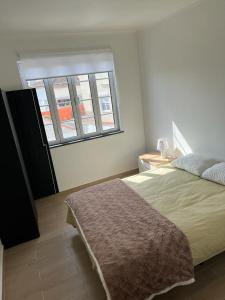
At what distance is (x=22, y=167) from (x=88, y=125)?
154 cm

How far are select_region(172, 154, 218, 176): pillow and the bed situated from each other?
0.22ft

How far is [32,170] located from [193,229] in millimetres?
2518

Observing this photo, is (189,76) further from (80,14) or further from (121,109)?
(80,14)

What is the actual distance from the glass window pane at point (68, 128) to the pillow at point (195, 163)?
179 centimetres

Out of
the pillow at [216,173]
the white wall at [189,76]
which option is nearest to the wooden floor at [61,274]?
the pillow at [216,173]

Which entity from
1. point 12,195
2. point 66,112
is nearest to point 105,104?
point 66,112

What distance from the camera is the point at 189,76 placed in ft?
9.93

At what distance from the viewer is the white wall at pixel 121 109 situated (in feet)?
10.3

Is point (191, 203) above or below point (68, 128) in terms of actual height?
below

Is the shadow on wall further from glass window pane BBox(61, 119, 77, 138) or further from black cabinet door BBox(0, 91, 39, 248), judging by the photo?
black cabinet door BBox(0, 91, 39, 248)

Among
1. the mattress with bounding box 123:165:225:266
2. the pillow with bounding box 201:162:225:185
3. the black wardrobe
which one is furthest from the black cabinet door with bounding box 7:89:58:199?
the pillow with bounding box 201:162:225:185

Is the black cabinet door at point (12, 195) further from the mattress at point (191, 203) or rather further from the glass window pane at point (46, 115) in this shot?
the mattress at point (191, 203)

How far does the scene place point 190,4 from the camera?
2.69 m

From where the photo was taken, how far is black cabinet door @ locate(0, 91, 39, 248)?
241cm
